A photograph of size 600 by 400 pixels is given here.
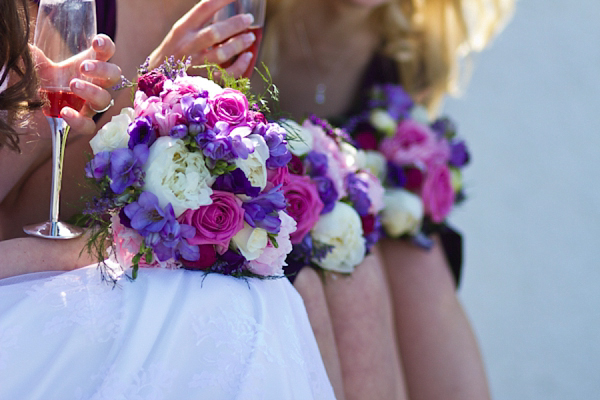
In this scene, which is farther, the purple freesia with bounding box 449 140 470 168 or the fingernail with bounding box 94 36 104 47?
the purple freesia with bounding box 449 140 470 168

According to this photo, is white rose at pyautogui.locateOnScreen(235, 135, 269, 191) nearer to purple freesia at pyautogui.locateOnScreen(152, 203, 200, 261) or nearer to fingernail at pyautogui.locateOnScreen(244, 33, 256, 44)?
purple freesia at pyautogui.locateOnScreen(152, 203, 200, 261)

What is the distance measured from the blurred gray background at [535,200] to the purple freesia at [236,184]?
8.79 feet

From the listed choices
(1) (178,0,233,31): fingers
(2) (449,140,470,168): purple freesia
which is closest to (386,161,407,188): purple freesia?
(2) (449,140,470,168): purple freesia

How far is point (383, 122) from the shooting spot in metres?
2.44

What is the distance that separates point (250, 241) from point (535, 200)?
278 cm

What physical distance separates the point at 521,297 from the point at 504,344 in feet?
0.93

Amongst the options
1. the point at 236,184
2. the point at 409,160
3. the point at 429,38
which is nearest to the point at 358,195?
the point at 236,184

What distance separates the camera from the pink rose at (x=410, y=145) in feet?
7.76

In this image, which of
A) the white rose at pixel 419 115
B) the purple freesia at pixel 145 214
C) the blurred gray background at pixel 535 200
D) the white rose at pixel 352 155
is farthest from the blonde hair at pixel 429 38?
the purple freesia at pixel 145 214

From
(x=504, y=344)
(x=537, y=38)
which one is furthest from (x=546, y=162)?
(x=504, y=344)

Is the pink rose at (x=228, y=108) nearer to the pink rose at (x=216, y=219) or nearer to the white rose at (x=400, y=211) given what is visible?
the pink rose at (x=216, y=219)

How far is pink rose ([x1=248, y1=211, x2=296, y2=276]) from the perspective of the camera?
123 cm

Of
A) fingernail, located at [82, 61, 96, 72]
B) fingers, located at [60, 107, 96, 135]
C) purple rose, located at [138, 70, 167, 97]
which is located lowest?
fingers, located at [60, 107, 96, 135]

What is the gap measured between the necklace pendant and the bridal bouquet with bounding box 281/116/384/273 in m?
0.84
